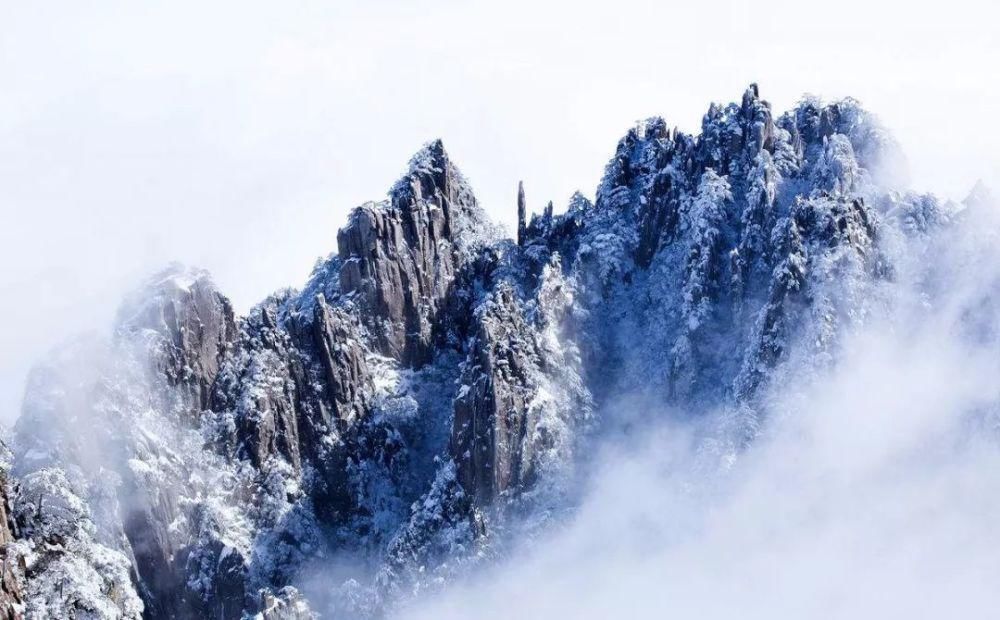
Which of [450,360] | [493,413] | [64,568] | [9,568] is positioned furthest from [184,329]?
[9,568]

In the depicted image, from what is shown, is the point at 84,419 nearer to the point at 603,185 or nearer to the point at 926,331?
the point at 603,185

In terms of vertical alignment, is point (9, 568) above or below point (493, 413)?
below

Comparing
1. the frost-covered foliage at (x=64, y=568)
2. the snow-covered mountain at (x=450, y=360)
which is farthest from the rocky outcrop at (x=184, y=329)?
the frost-covered foliage at (x=64, y=568)

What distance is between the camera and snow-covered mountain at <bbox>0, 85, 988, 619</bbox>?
523 ft

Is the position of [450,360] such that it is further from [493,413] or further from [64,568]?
Answer: [64,568]

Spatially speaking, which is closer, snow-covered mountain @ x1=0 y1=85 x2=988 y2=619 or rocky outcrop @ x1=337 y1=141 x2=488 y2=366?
snow-covered mountain @ x1=0 y1=85 x2=988 y2=619

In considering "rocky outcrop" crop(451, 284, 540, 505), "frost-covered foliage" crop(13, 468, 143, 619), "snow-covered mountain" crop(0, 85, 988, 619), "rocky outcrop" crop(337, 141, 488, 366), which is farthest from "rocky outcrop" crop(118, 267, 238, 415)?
"frost-covered foliage" crop(13, 468, 143, 619)

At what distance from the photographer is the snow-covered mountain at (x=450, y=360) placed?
523 ft

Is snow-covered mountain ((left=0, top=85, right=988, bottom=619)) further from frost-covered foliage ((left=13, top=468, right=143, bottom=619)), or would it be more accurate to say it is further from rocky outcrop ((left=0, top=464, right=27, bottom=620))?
rocky outcrop ((left=0, top=464, right=27, bottom=620))

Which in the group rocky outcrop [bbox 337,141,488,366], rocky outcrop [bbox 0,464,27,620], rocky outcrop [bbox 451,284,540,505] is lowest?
rocky outcrop [bbox 0,464,27,620]

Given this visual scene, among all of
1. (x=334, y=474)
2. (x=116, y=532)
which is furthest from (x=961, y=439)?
(x=116, y=532)

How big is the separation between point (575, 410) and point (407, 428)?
19.8 m

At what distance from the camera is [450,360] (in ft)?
604

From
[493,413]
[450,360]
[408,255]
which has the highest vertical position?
[408,255]
